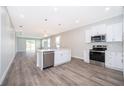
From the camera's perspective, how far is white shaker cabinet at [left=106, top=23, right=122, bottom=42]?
3650 mm

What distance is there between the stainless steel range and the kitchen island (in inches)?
61.1

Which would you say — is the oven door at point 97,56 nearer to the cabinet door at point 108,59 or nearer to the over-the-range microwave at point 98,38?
the cabinet door at point 108,59

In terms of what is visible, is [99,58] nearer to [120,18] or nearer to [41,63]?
[120,18]

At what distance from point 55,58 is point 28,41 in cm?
1150

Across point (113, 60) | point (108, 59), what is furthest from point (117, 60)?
point (108, 59)

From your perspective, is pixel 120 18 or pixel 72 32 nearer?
pixel 120 18

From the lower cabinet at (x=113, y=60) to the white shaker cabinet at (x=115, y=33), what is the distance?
0.68m

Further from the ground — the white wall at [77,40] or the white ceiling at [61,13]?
the white ceiling at [61,13]

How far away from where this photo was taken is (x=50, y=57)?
4.06m

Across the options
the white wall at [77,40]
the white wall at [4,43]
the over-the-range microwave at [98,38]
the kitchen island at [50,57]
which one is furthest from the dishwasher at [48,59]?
the white wall at [77,40]

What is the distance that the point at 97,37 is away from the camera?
15.3ft

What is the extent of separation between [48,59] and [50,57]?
16 cm

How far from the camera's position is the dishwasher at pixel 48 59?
3.76 meters
